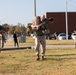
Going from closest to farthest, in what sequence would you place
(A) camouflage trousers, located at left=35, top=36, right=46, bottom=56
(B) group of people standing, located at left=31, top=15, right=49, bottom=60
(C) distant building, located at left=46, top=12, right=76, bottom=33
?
(B) group of people standing, located at left=31, top=15, right=49, bottom=60
(A) camouflage trousers, located at left=35, top=36, right=46, bottom=56
(C) distant building, located at left=46, top=12, right=76, bottom=33

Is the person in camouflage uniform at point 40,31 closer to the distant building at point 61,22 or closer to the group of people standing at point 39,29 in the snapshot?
the group of people standing at point 39,29

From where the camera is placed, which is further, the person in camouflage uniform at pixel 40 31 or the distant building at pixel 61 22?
the distant building at pixel 61 22

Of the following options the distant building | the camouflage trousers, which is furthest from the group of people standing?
the distant building

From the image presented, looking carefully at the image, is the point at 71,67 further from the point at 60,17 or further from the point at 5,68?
the point at 60,17

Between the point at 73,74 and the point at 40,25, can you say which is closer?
the point at 73,74

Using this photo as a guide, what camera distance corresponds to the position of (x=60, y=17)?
92.8 m

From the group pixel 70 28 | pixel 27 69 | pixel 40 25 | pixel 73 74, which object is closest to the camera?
pixel 73 74

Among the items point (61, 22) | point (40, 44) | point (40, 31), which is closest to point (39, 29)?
point (40, 31)

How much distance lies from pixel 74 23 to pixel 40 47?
261 ft

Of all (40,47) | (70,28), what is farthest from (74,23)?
(40,47)

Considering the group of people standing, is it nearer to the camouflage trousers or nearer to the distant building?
the camouflage trousers

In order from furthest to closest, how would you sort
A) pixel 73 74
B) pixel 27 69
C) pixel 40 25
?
1. pixel 40 25
2. pixel 27 69
3. pixel 73 74

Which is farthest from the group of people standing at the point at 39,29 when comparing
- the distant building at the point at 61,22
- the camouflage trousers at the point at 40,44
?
the distant building at the point at 61,22

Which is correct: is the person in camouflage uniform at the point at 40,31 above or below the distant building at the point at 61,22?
below
